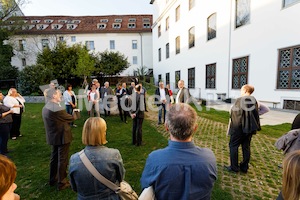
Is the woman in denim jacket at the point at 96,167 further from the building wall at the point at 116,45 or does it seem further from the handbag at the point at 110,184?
the building wall at the point at 116,45

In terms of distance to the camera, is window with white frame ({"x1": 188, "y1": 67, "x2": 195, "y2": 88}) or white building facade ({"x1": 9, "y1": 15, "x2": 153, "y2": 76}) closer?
window with white frame ({"x1": 188, "y1": 67, "x2": 195, "y2": 88})

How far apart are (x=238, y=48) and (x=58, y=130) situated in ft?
40.5

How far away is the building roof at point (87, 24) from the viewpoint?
34.0m

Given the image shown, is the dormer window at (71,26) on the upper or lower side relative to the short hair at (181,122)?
upper

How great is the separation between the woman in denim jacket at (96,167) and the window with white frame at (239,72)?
1192cm

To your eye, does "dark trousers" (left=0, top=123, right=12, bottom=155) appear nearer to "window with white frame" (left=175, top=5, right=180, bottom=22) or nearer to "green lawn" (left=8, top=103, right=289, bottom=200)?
"green lawn" (left=8, top=103, right=289, bottom=200)

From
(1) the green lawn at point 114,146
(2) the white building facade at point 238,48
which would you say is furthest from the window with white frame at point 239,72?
(1) the green lawn at point 114,146

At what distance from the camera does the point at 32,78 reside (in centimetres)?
1617

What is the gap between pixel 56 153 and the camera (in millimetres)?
3398

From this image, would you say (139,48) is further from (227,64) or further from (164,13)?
(227,64)

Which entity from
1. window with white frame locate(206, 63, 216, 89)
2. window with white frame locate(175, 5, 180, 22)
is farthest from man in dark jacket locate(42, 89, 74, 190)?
window with white frame locate(175, 5, 180, 22)

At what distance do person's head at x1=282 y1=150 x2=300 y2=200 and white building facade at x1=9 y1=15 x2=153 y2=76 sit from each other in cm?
3456

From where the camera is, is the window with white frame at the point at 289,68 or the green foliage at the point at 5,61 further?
the green foliage at the point at 5,61

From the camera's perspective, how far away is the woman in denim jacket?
1937 millimetres
